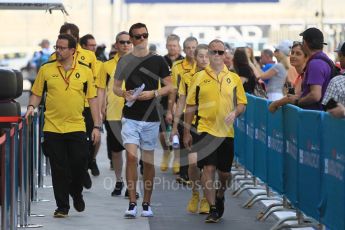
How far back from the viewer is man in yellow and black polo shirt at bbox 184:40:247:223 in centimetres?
1205

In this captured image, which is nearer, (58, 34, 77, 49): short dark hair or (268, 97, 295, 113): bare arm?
(268, 97, 295, 113): bare arm

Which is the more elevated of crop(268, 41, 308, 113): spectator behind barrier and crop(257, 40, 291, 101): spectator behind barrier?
crop(268, 41, 308, 113): spectator behind barrier

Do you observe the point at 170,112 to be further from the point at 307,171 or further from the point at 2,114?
the point at 307,171

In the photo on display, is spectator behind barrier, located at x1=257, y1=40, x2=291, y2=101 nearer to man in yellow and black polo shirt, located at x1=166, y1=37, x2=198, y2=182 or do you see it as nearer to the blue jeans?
man in yellow and black polo shirt, located at x1=166, y1=37, x2=198, y2=182

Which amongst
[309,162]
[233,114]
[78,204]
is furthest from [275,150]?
[78,204]

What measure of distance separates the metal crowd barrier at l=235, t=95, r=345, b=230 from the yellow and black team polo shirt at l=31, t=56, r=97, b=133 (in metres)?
2.21

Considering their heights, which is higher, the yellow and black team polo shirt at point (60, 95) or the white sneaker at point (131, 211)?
the yellow and black team polo shirt at point (60, 95)

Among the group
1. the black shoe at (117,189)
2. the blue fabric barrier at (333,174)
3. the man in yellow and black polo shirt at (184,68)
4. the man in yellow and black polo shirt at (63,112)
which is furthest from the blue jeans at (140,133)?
the blue fabric barrier at (333,174)

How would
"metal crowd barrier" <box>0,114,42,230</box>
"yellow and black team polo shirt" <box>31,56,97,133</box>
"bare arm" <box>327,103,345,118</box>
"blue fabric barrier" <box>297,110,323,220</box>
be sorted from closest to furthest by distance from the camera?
"bare arm" <box>327,103,345,118</box>
"metal crowd barrier" <box>0,114,42,230</box>
"blue fabric barrier" <box>297,110,323,220</box>
"yellow and black team polo shirt" <box>31,56,97,133</box>

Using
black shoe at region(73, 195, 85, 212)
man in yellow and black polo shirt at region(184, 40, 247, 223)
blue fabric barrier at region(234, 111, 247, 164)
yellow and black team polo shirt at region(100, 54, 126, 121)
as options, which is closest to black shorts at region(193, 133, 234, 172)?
man in yellow and black polo shirt at region(184, 40, 247, 223)

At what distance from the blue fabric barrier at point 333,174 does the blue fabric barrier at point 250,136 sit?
15.8 feet

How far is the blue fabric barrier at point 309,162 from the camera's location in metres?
9.97

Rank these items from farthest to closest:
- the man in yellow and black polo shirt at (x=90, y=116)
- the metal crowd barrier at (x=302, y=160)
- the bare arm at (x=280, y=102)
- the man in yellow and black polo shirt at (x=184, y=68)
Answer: the man in yellow and black polo shirt at (x=184, y=68) < the man in yellow and black polo shirt at (x=90, y=116) < the bare arm at (x=280, y=102) < the metal crowd barrier at (x=302, y=160)

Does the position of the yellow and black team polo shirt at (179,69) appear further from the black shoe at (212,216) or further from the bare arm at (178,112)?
the black shoe at (212,216)
